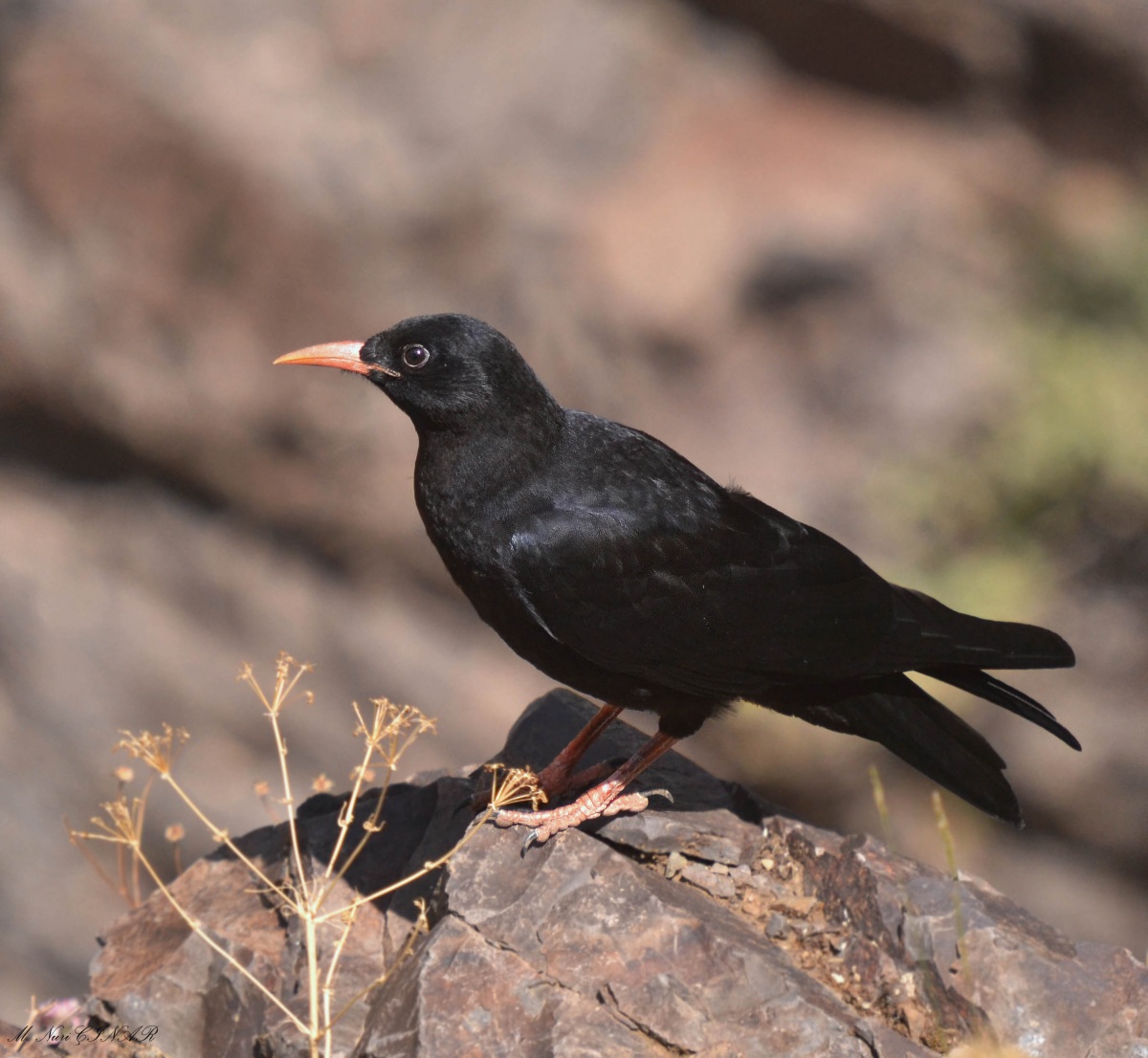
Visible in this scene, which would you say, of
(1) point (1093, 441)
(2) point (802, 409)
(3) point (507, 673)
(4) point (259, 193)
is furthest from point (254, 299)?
(1) point (1093, 441)

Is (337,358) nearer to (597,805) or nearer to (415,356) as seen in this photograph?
(415,356)

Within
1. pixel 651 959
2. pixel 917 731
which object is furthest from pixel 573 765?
pixel 917 731

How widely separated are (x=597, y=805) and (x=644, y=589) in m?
0.83

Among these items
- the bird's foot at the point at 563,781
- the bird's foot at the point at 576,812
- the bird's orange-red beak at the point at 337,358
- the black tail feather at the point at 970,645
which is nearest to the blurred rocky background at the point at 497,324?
the bird's foot at the point at 563,781

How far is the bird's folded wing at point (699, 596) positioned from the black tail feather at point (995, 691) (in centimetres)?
41

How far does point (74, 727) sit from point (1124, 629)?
8.80 meters

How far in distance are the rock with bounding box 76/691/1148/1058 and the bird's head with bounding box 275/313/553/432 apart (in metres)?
1.54

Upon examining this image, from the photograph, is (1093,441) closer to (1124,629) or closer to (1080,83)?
(1124,629)

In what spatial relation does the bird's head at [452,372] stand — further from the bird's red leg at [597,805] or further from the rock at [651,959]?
the rock at [651,959]

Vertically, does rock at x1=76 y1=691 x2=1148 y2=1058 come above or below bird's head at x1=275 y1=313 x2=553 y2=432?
below

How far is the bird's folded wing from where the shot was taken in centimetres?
457

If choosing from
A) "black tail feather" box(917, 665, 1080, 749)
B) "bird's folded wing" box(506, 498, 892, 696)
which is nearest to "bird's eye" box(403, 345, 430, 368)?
"bird's folded wing" box(506, 498, 892, 696)

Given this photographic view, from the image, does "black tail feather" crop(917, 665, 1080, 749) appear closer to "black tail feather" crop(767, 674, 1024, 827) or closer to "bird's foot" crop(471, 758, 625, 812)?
"black tail feather" crop(767, 674, 1024, 827)

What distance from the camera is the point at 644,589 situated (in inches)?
184
